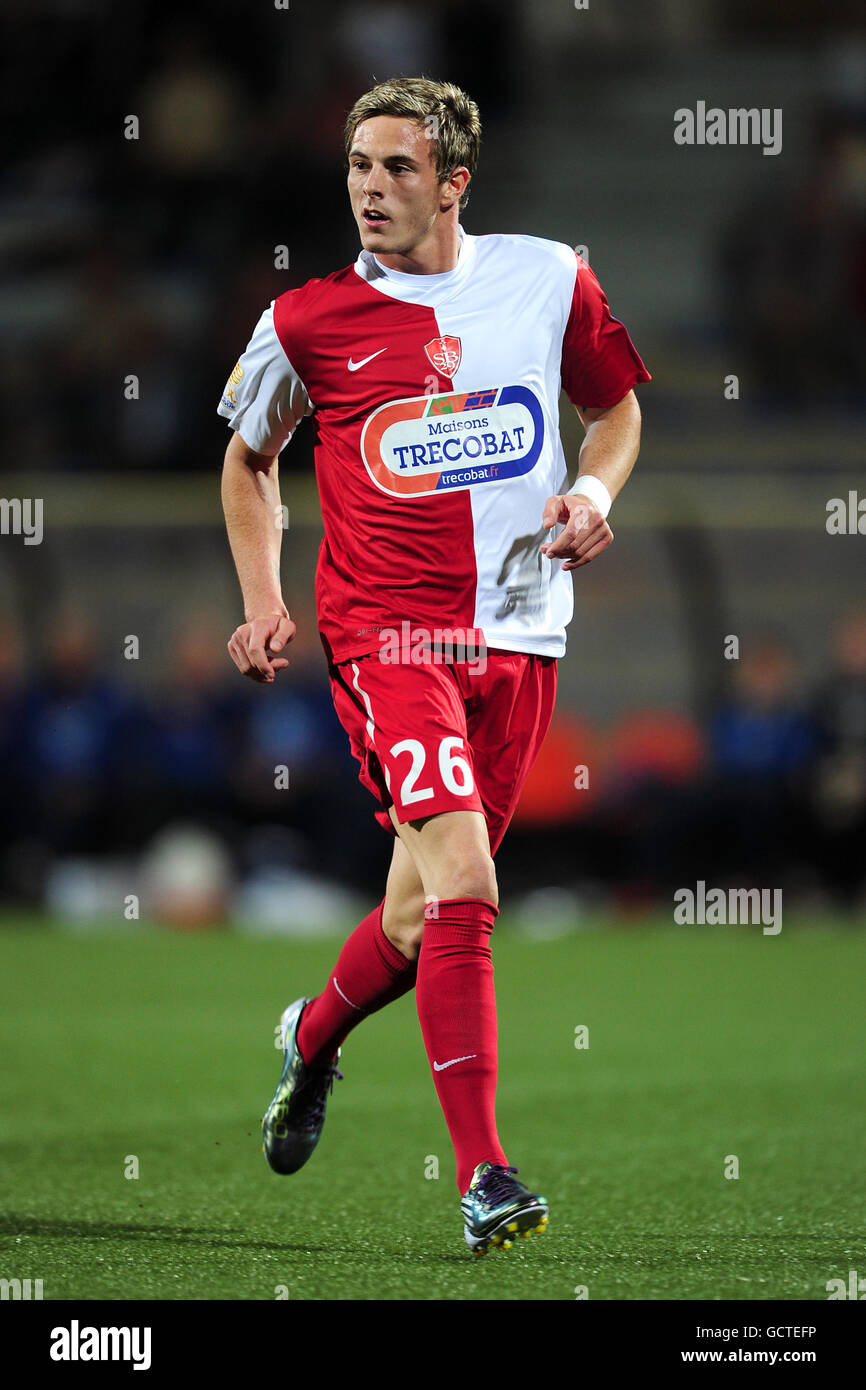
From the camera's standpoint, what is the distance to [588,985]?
9070 mm

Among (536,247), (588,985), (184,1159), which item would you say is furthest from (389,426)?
(588,985)

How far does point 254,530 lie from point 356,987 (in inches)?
42.8

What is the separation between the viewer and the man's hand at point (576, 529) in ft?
12.6

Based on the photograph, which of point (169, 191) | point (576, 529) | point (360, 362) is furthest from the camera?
point (169, 191)

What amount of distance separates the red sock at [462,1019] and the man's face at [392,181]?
1.44 m

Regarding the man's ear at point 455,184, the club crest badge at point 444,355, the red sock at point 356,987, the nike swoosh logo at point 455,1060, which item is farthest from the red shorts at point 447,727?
the man's ear at point 455,184

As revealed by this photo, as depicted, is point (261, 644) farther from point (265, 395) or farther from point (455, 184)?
point (455, 184)

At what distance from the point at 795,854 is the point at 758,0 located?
31.6 feet

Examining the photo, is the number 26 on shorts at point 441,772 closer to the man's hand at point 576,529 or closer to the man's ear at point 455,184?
the man's hand at point 576,529

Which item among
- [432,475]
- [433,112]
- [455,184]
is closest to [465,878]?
[432,475]

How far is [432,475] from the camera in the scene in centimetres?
409

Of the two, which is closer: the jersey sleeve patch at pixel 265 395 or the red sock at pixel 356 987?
the jersey sleeve patch at pixel 265 395

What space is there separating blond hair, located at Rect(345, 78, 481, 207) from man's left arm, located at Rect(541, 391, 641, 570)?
64 centimetres
